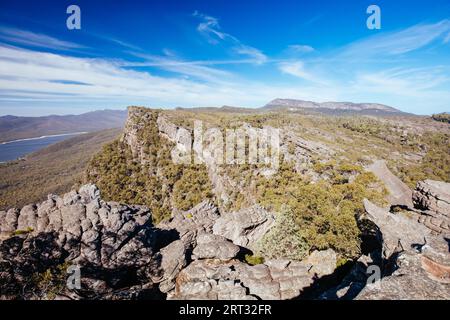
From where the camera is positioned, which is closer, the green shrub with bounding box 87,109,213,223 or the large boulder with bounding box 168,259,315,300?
the large boulder with bounding box 168,259,315,300

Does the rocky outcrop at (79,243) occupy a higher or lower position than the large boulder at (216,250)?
higher

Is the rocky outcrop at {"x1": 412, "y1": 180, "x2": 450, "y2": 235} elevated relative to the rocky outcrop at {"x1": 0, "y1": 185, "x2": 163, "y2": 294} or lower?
elevated

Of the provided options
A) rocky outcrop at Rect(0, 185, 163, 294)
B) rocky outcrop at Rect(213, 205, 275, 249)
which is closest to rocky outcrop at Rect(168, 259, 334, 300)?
rocky outcrop at Rect(0, 185, 163, 294)

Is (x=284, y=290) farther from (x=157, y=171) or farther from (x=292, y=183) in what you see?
(x=157, y=171)

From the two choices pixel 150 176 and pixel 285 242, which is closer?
pixel 285 242

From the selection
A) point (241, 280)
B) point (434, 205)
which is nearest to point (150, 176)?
point (241, 280)

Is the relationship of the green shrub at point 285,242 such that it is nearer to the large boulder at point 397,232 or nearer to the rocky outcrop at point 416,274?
the large boulder at point 397,232

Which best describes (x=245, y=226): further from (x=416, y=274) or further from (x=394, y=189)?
(x=394, y=189)

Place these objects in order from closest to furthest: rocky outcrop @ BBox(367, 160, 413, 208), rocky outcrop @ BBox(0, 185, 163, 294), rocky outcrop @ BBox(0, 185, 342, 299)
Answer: rocky outcrop @ BBox(0, 185, 342, 299) < rocky outcrop @ BBox(0, 185, 163, 294) < rocky outcrop @ BBox(367, 160, 413, 208)

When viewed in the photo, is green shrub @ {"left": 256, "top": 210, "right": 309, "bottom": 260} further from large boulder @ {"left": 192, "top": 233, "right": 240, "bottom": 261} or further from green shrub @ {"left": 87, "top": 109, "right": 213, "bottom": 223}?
green shrub @ {"left": 87, "top": 109, "right": 213, "bottom": 223}

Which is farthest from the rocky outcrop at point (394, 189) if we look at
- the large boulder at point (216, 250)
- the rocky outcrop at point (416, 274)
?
the large boulder at point (216, 250)
